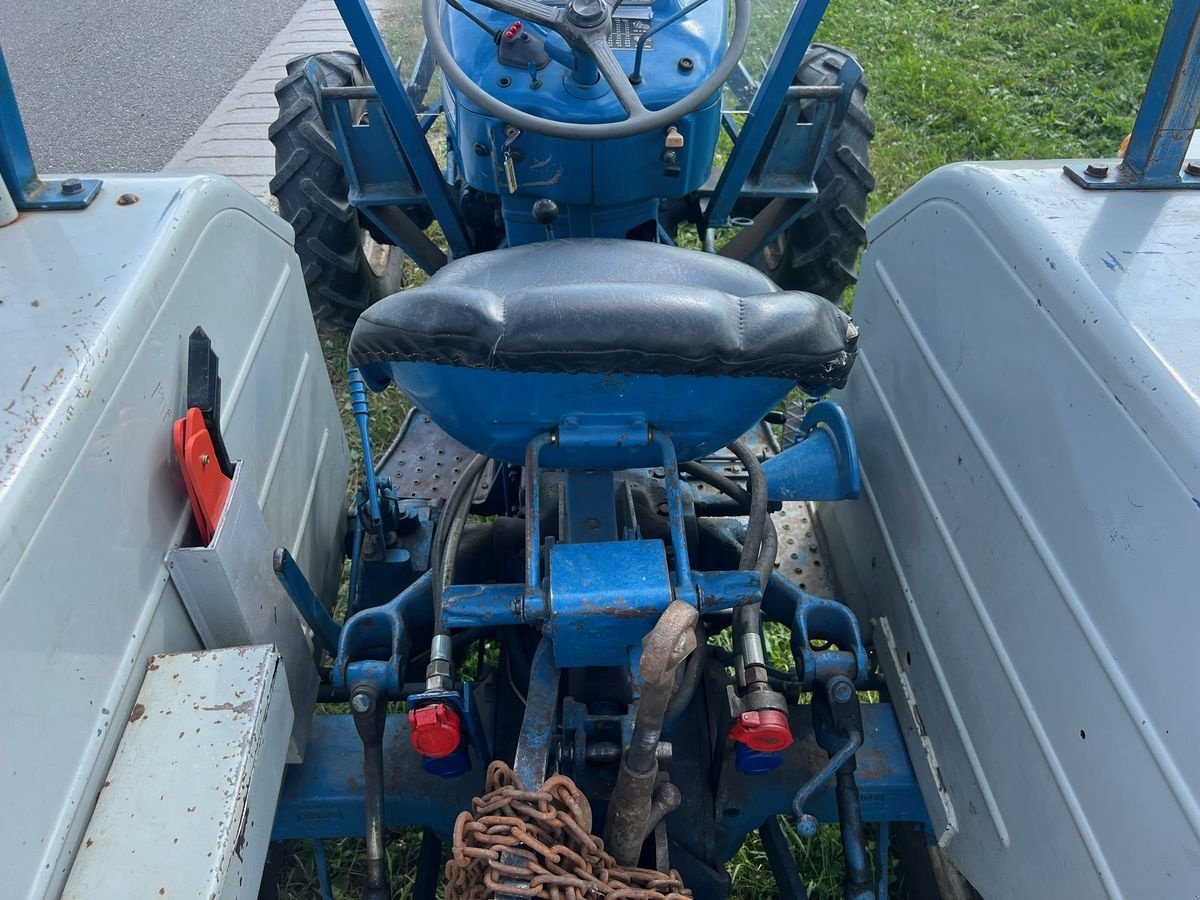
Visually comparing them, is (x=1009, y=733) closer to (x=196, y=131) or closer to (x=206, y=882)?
(x=206, y=882)

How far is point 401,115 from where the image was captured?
2148mm

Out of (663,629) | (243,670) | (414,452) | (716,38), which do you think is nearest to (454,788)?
(243,670)

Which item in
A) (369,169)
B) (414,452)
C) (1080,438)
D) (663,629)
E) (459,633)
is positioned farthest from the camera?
(369,169)

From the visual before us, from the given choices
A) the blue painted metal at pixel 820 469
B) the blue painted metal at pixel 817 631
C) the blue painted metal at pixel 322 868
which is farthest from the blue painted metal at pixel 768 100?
the blue painted metal at pixel 322 868

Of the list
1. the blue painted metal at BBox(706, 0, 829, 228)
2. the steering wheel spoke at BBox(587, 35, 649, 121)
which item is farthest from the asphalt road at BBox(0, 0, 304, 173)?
the steering wheel spoke at BBox(587, 35, 649, 121)

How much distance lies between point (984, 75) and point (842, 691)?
4068 millimetres

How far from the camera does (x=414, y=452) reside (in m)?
2.34

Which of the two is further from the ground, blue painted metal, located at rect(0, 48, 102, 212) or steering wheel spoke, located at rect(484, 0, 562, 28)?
steering wheel spoke, located at rect(484, 0, 562, 28)

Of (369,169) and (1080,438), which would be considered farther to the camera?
(369,169)

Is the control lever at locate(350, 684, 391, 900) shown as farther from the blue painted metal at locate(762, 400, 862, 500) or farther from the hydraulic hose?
the blue painted metal at locate(762, 400, 862, 500)

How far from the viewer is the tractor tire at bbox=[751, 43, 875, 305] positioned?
287 cm

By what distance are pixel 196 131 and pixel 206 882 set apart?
14.2 ft

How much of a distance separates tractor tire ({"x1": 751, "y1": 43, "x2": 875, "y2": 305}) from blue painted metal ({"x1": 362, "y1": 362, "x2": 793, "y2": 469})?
1.66 m

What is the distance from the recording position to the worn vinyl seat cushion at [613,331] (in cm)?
115
